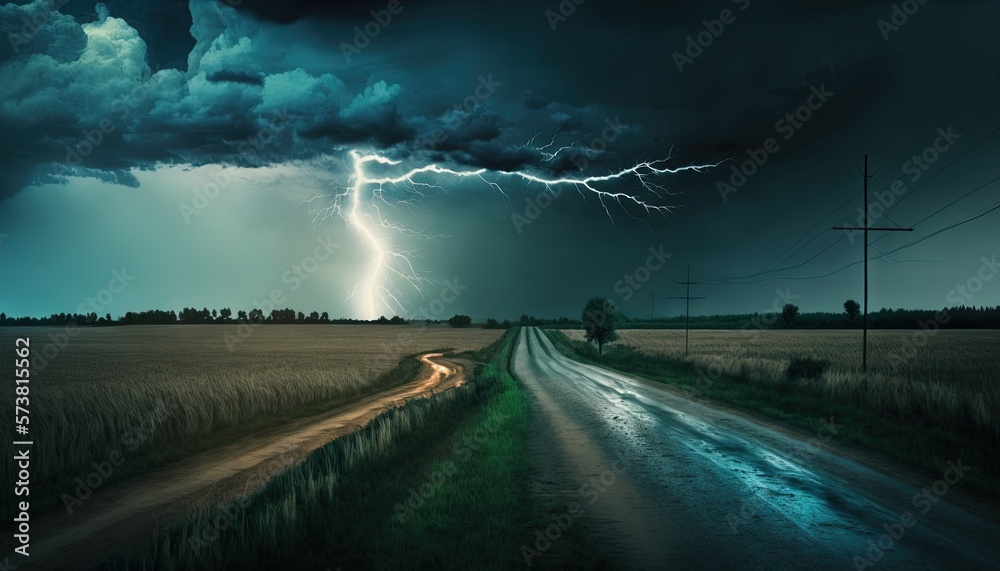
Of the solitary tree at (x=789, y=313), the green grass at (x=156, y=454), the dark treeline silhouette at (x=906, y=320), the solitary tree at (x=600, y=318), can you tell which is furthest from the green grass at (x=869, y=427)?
the solitary tree at (x=789, y=313)

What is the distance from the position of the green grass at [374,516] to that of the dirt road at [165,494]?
1318 mm

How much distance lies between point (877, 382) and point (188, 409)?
67.5 ft

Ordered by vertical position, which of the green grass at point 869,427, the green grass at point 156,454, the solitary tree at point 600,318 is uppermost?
the solitary tree at point 600,318

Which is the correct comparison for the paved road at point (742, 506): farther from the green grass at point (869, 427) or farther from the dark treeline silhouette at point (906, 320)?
the dark treeline silhouette at point (906, 320)

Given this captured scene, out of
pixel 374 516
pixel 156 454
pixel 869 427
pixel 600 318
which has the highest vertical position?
pixel 600 318

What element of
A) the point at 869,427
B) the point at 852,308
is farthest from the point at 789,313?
the point at 869,427

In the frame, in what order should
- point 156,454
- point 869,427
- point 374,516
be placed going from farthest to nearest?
point 869,427
point 156,454
point 374,516

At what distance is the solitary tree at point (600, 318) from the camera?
163 ft

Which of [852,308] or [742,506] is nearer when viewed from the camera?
[742,506]

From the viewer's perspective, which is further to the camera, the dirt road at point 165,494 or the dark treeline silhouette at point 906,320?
the dark treeline silhouette at point 906,320

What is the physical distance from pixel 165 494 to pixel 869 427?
50.3 feet

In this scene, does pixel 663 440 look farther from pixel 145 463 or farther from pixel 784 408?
pixel 145 463

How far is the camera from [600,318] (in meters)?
49.7

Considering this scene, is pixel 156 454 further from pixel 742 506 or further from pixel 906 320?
pixel 906 320
